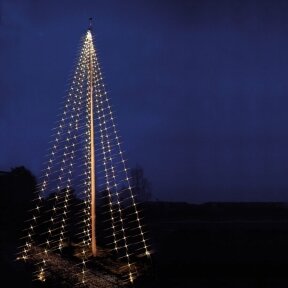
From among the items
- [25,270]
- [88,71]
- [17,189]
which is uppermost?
[88,71]

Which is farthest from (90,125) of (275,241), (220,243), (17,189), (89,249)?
(17,189)

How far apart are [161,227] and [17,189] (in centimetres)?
777

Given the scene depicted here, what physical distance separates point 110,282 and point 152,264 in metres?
0.87

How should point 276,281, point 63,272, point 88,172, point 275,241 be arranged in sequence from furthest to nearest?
point 275,241 → point 88,172 → point 63,272 → point 276,281

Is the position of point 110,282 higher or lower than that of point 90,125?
lower

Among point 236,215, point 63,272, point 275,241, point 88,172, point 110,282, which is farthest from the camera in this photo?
point 236,215

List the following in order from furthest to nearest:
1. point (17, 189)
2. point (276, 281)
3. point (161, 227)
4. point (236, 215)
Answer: point (17, 189)
point (236, 215)
point (161, 227)
point (276, 281)

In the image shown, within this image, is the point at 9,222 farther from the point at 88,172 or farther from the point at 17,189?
the point at 88,172

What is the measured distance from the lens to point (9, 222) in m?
17.0

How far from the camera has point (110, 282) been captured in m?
9.42

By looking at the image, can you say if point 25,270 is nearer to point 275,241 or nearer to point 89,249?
point 89,249

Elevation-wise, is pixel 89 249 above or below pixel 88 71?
below

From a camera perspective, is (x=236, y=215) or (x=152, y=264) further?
(x=236, y=215)

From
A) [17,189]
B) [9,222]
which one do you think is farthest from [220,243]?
[17,189]
